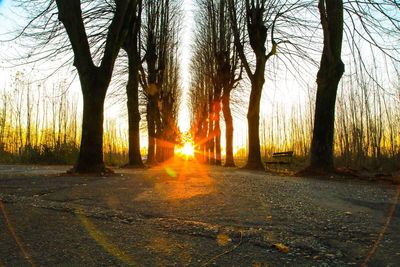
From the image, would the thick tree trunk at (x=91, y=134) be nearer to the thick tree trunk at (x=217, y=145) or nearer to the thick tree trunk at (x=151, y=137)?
the thick tree trunk at (x=151, y=137)

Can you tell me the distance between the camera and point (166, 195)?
16.8 feet

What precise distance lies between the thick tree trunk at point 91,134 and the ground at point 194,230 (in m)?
3.79

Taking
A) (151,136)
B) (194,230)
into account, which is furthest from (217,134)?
(194,230)

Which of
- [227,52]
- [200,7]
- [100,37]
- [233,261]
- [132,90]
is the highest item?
[200,7]

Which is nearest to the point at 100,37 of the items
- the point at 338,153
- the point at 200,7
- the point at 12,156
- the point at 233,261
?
the point at 12,156

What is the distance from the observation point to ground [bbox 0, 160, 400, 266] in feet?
7.97

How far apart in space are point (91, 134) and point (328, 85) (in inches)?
229

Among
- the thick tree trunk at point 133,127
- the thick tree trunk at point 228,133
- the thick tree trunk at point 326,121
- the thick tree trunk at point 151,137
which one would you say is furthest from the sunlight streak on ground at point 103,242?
the thick tree trunk at point 151,137

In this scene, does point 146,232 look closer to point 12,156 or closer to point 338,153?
point 338,153

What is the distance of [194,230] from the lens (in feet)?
10.2

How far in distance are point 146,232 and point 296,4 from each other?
1036 centimetres

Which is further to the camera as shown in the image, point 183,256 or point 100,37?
point 100,37

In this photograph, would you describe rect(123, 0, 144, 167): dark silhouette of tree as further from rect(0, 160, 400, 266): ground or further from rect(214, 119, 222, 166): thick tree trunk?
rect(214, 119, 222, 166): thick tree trunk

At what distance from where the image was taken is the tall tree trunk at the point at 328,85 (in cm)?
983
